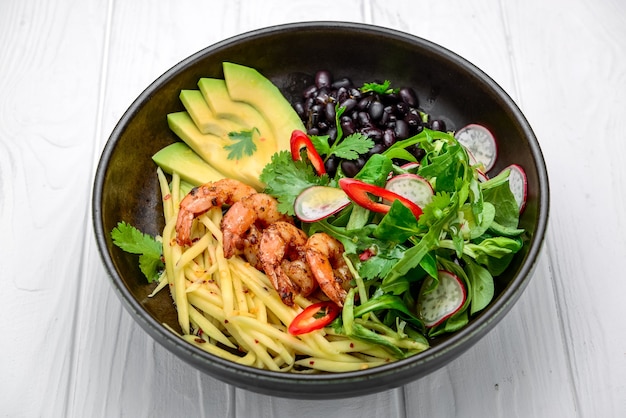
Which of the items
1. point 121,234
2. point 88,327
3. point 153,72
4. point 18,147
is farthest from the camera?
point 153,72

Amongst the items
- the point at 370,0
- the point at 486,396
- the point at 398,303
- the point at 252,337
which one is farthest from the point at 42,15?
the point at 486,396

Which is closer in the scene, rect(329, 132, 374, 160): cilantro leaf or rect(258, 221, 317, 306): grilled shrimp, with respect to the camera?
rect(258, 221, 317, 306): grilled shrimp

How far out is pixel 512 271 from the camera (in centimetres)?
303

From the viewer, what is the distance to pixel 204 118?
3.57 metres

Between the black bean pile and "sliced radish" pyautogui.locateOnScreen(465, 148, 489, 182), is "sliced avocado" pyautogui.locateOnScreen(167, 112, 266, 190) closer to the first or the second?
the black bean pile

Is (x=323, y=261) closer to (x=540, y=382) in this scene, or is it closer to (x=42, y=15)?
(x=540, y=382)

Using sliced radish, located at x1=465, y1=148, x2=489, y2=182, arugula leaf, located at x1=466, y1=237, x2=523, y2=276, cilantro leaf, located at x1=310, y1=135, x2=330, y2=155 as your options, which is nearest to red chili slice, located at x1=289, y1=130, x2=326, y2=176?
cilantro leaf, located at x1=310, y1=135, x2=330, y2=155

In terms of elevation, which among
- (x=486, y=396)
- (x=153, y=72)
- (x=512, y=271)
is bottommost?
(x=486, y=396)

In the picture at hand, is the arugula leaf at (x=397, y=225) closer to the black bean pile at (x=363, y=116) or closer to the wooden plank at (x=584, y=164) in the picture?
the black bean pile at (x=363, y=116)

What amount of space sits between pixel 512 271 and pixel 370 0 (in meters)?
2.16

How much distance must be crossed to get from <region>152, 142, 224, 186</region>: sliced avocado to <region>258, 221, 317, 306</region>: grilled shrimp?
0.54m

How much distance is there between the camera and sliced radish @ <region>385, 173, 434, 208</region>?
308 cm

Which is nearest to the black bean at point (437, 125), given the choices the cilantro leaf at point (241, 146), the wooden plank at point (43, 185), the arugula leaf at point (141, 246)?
the cilantro leaf at point (241, 146)

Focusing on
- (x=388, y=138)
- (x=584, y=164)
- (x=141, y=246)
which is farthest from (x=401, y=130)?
(x=141, y=246)
